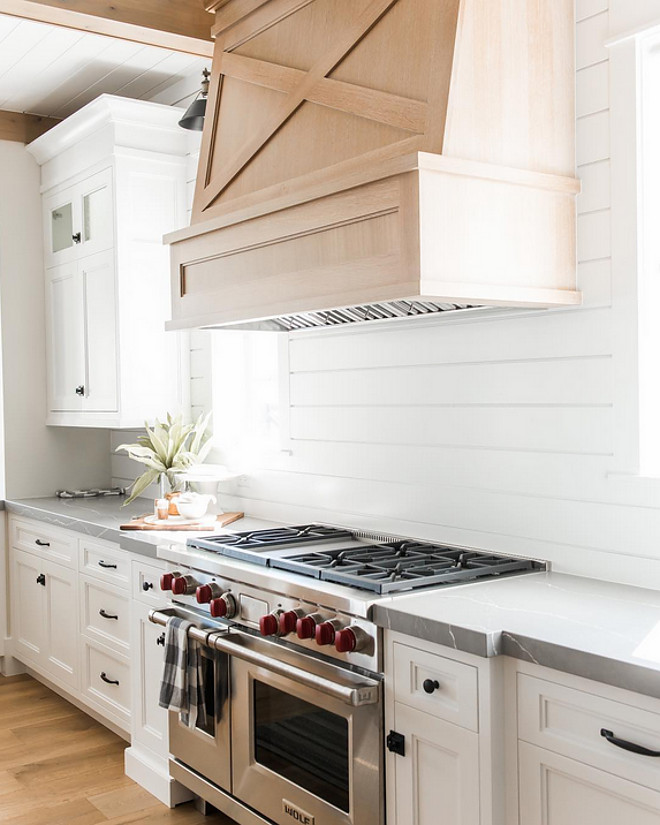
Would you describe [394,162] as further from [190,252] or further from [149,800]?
[149,800]

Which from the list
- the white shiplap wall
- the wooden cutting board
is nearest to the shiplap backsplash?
the white shiplap wall

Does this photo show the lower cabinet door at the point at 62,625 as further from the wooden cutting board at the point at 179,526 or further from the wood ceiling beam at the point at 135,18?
the wood ceiling beam at the point at 135,18

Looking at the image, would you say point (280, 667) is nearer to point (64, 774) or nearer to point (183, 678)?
point (183, 678)

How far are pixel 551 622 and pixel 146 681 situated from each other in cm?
179

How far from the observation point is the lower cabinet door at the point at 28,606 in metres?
4.25

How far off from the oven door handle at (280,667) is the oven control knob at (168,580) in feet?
0.28

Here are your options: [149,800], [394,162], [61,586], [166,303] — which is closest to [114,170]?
[166,303]

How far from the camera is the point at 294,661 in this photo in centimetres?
245

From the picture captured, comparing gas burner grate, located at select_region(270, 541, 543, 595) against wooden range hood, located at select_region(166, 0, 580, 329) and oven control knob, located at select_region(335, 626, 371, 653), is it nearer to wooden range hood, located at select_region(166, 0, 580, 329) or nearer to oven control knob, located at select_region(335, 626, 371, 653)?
oven control knob, located at select_region(335, 626, 371, 653)

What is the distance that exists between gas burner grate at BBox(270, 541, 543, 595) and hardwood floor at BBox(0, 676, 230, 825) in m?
1.04

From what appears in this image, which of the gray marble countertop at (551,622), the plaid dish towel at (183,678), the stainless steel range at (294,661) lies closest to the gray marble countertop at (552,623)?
the gray marble countertop at (551,622)

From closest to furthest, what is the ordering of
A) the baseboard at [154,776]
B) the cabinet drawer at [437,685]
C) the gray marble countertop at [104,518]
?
the cabinet drawer at [437,685]
the baseboard at [154,776]
the gray marble countertop at [104,518]

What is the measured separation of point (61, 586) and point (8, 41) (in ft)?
7.43

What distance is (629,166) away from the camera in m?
2.28
